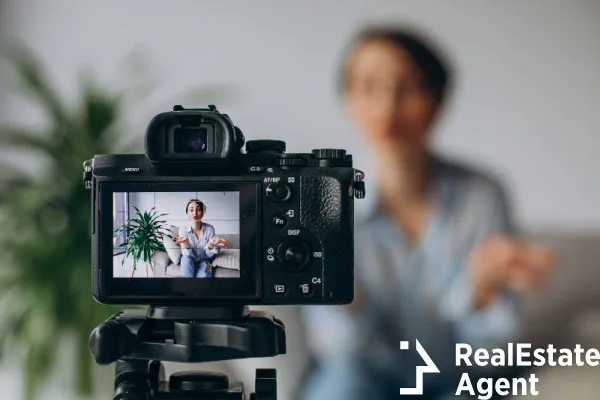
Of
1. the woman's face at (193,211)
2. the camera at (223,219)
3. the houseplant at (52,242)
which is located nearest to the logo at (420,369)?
the houseplant at (52,242)

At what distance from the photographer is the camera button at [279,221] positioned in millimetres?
1422


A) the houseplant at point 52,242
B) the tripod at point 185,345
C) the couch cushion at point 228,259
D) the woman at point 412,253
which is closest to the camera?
the tripod at point 185,345

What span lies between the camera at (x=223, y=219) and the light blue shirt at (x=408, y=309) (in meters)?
0.90

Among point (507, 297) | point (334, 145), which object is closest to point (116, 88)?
point (334, 145)

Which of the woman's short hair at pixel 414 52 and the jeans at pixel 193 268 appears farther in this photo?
the woman's short hair at pixel 414 52

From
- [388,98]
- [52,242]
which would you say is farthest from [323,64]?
[52,242]

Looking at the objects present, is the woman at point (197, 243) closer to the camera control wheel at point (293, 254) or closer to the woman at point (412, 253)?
the camera control wheel at point (293, 254)

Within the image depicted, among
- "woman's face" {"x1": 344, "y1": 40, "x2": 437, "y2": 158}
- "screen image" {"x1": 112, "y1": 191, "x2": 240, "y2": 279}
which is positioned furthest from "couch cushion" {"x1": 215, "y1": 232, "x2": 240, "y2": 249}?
"woman's face" {"x1": 344, "y1": 40, "x2": 437, "y2": 158}

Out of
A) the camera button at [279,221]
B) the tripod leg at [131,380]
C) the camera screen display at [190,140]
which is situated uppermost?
the camera screen display at [190,140]

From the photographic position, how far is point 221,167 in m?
1.42

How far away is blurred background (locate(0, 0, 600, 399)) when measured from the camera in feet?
7.64

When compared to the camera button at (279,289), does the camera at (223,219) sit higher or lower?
higher

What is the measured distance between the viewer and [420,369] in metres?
2.31

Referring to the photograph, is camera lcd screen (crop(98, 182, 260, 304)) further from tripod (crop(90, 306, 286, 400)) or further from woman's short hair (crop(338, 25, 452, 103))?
woman's short hair (crop(338, 25, 452, 103))
